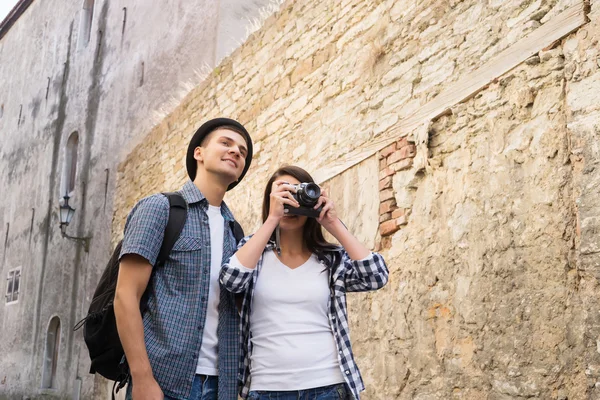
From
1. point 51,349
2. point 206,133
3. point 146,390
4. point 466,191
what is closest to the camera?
point 146,390

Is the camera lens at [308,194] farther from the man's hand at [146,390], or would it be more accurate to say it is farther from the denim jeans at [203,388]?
the man's hand at [146,390]

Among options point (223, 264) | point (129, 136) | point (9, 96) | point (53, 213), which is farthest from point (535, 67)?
point (9, 96)

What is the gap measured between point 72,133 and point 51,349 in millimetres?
4466

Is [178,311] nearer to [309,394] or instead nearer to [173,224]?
[173,224]

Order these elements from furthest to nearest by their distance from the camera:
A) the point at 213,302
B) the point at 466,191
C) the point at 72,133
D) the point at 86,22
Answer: the point at 86,22, the point at 72,133, the point at 466,191, the point at 213,302

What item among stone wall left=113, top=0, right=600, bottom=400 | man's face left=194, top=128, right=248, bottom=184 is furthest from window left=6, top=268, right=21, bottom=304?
man's face left=194, top=128, right=248, bottom=184

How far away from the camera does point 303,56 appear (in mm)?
5531

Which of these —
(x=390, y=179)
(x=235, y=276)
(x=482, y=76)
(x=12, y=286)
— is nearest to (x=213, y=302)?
(x=235, y=276)

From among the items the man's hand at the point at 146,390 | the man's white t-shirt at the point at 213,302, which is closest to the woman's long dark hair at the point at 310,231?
the man's white t-shirt at the point at 213,302

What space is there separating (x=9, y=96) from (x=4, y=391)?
336 inches

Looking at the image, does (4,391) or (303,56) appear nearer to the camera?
(303,56)

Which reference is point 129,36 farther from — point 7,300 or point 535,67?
point 535,67

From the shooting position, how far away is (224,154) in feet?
7.55

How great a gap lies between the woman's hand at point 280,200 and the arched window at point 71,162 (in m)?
12.1
